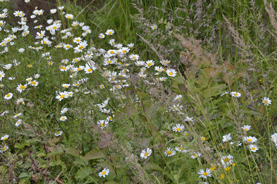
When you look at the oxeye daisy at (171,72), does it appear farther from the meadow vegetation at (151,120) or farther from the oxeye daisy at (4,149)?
the oxeye daisy at (4,149)

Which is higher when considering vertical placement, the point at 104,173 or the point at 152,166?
the point at 152,166

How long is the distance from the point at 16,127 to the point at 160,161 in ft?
4.13

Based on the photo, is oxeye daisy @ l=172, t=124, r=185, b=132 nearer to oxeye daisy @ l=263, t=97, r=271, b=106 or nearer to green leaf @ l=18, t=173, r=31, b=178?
oxeye daisy @ l=263, t=97, r=271, b=106

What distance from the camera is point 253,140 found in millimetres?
1736

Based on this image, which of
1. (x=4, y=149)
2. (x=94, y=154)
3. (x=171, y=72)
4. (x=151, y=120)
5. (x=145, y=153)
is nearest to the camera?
(x=94, y=154)

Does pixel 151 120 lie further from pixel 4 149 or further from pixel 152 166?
pixel 4 149

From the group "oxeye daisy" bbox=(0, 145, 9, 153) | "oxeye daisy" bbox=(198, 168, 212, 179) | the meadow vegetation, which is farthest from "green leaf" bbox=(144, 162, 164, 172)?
"oxeye daisy" bbox=(0, 145, 9, 153)

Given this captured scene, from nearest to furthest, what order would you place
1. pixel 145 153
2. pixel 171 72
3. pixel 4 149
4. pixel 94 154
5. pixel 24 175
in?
pixel 94 154 < pixel 145 153 < pixel 24 175 < pixel 4 149 < pixel 171 72

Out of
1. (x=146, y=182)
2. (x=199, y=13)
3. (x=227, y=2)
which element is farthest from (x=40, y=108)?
(x=227, y=2)

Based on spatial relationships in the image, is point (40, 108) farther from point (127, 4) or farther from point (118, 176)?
point (127, 4)

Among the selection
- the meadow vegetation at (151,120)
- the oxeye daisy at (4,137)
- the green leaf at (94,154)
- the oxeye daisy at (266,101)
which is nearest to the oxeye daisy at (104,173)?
the meadow vegetation at (151,120)

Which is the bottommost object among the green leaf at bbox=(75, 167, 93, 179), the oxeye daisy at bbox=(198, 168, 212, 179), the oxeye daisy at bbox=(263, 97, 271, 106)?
the green leaf at bbox=(75, 167, 93, 179)

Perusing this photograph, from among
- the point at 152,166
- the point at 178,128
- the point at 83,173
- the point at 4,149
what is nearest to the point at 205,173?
the point at 152,166

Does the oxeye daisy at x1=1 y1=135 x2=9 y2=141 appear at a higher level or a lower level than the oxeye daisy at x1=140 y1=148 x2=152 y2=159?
lower
